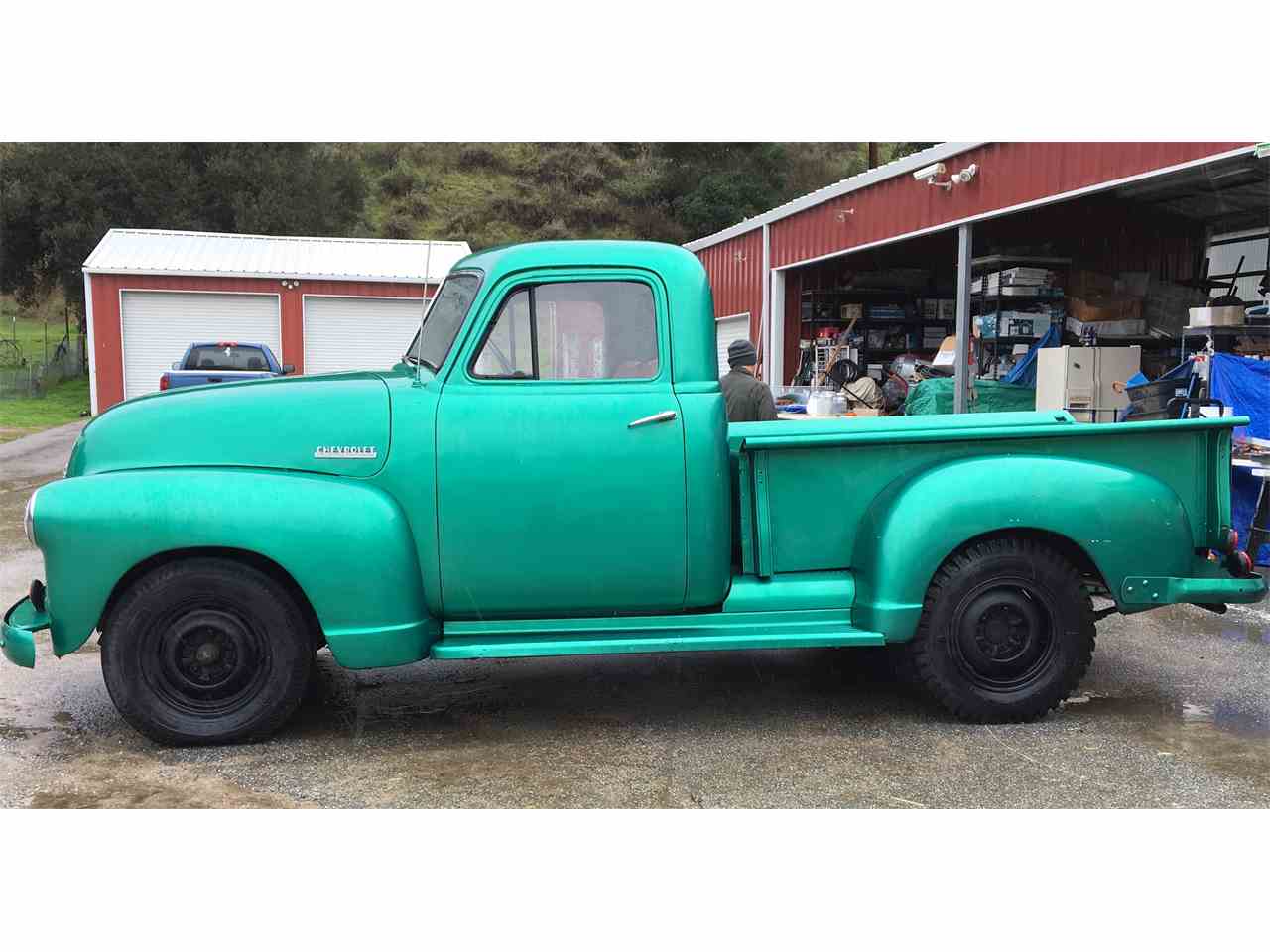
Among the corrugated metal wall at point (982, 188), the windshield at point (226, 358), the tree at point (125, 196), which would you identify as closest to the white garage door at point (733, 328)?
the corrugated metal wall at point (982, 188)

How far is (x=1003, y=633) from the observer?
4988 millimetres

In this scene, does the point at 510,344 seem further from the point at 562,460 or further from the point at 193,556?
the point at 193,556

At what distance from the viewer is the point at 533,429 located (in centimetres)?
472

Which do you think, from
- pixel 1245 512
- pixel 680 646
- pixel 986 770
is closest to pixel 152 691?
pixel 680 646

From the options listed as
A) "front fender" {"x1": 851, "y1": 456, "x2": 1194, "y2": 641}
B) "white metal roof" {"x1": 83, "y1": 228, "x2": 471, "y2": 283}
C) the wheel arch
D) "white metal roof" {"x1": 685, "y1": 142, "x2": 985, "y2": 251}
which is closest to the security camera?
"white metal roof" {"x1": 685, "y1": 142, "x2": 985, "y2": 251}

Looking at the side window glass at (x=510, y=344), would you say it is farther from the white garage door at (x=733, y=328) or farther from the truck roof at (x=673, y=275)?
the white garage door at (x=733, y=328)

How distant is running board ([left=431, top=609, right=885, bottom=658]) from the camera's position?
4.77 m

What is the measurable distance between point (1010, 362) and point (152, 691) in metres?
11.2

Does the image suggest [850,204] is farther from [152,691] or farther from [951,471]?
[152,691]

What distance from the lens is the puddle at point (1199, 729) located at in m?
4.55

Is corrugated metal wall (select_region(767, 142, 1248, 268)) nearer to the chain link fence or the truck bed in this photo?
the truck bed

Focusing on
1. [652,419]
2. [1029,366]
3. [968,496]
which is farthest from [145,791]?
[1029,366]

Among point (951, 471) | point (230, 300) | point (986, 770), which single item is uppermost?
point (230, 300)

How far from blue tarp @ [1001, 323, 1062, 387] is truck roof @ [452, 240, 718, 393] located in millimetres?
8844
